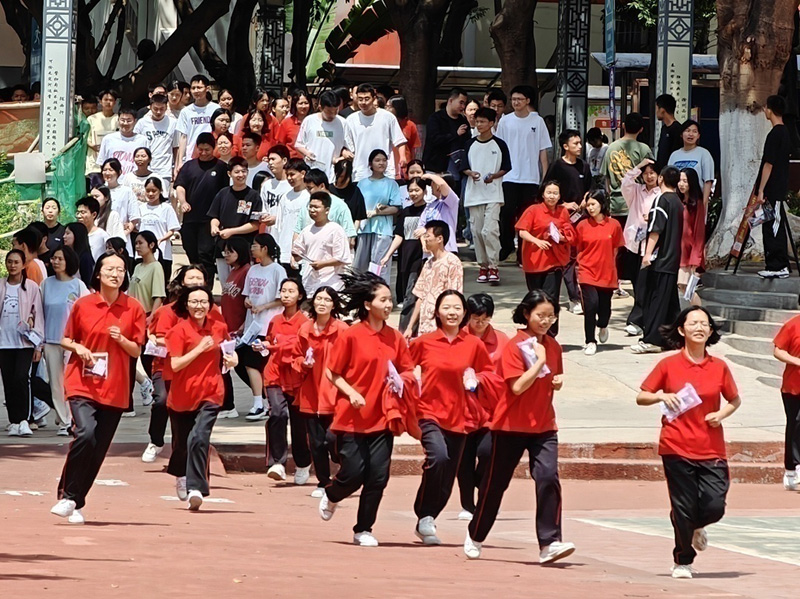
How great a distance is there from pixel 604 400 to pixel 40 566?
7.81 m

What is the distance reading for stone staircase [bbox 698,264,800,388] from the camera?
16.6 meters

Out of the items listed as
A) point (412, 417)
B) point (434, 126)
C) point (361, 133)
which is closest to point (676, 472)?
point (412, 417)

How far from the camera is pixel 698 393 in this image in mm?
9383

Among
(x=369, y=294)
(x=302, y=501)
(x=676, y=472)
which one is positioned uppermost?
(x=369, y=294)

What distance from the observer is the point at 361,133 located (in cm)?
1825

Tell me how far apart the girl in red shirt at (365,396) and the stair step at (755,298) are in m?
8.18

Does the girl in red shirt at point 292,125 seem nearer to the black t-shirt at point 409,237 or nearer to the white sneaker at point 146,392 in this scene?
the black t-shirt at point 409,237

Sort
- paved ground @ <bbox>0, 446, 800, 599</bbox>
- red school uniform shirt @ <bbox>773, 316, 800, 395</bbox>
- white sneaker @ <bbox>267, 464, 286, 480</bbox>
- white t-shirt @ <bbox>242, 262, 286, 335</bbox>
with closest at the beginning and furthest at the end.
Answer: paved ground @ <bbox>0, 446, 800, 599</bbox> → red school uniform shirt @ <bbox>773, 316, 800, 395</bbox> → white sneaker @ <bbox>267, 464, 286, 480</bbox> → white t-shirt @ <bbox>242, 262, 286, 335</bbox>

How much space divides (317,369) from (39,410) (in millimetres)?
3724

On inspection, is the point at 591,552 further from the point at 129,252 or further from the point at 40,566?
the point at 129,252

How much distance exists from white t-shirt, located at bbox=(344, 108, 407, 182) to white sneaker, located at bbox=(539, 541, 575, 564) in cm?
936

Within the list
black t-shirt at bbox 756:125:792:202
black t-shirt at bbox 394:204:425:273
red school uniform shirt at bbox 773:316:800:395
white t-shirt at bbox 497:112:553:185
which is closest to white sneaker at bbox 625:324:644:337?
black t-shirt at bbox 756:125:792:202

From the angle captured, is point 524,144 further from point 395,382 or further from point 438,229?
point 395,382

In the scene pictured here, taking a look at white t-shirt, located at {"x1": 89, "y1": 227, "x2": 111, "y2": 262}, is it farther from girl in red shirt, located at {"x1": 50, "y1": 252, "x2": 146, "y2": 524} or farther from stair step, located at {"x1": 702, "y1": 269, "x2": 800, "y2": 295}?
stair step, located at {"x1": 702, "y1": 269, "x2": 800, "y2": 295}
